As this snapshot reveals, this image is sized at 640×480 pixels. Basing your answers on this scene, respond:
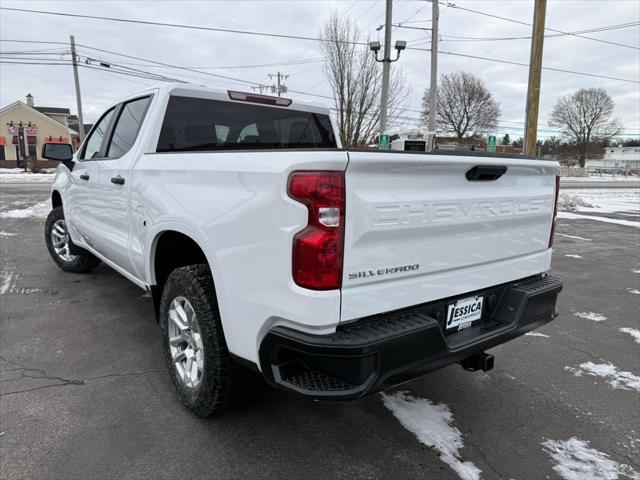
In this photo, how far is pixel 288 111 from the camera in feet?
13.0

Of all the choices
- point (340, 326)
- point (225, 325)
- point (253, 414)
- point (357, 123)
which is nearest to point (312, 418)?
point (253, 414)

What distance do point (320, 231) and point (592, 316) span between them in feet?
13.0

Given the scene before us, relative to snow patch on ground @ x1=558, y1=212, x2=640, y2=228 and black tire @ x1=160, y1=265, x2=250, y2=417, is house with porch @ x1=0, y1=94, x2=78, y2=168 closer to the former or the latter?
snow patch on ground @ x1=558, y1=212, x2=640, y2=228

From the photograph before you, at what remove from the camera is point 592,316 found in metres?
4.57

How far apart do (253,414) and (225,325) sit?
2.59 feet

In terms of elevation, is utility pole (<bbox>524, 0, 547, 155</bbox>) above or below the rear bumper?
above

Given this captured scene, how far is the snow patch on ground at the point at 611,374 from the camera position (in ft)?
10.5

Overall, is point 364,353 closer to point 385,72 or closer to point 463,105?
point 385,72

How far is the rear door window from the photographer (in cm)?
349

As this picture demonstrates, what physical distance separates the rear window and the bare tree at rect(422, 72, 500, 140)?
4802 cm

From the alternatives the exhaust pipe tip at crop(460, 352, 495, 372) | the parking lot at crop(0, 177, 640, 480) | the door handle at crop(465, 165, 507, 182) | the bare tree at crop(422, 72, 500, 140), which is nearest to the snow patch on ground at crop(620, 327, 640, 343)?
the parking lot at crop(0, 177, 640, 480)

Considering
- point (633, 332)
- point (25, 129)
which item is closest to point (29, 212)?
point (633, 332)

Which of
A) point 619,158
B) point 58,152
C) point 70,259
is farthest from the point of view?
point 619,158

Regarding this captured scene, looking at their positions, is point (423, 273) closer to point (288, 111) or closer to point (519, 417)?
point (519, 417)
